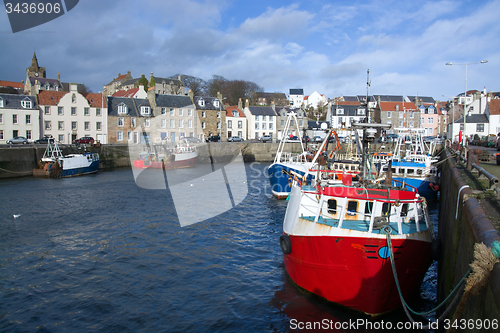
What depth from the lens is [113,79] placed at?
395ft

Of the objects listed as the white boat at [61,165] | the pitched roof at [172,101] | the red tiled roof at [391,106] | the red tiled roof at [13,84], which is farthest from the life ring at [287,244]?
the red tiled roof at [13,84]

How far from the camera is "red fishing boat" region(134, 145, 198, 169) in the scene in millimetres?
44625

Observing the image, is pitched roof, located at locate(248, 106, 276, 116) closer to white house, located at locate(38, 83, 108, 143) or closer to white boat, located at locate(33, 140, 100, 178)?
white house, located at locate(38, 83, 108, 143)

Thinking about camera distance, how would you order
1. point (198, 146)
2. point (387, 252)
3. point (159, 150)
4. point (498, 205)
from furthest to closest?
point (198, 146) < point (159, 150) < point (387, 252) < point (498, 205)

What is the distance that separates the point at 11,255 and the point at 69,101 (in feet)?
149

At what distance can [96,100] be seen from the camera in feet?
186

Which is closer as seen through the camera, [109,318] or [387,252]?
[387,252]

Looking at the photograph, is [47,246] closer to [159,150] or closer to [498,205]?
[498,205]

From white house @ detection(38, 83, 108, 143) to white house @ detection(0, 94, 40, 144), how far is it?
125 centimetres

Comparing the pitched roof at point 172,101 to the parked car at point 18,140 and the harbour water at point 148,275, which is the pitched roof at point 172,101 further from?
the harbour water at point 148,275

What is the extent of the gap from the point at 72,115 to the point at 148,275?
49.1m

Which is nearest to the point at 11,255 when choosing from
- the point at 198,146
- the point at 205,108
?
the point at 198,146

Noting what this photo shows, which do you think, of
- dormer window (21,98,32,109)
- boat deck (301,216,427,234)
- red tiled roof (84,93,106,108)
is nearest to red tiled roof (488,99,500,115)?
boat deck (301,216,427,234)

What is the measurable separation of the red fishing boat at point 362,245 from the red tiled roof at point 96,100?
52.6m
